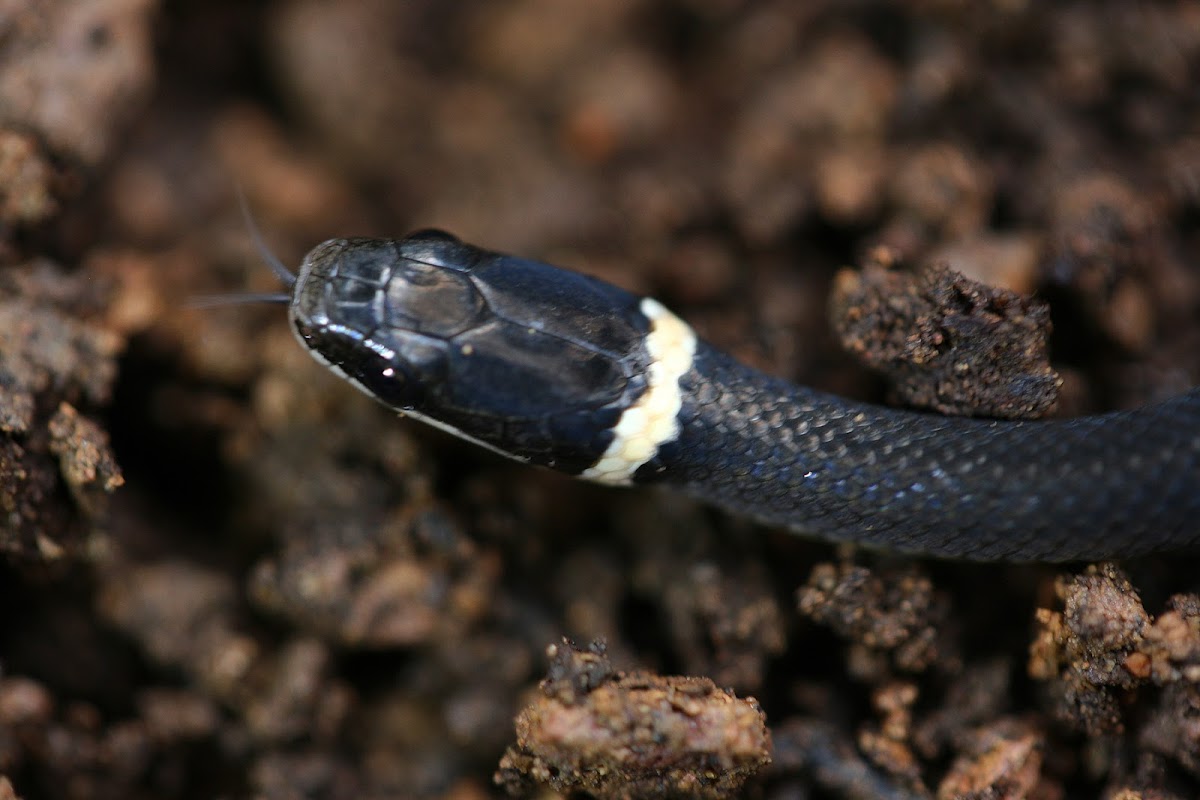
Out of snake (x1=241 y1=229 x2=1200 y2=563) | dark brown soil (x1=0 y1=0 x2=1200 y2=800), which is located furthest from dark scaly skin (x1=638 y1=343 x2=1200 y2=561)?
dark brown soil (x1=0 y1=0 x2=1200 y2=800)

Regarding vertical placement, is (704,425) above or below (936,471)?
below

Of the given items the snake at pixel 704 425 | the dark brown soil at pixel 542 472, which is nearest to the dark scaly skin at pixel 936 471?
the snake at pixel 704 425

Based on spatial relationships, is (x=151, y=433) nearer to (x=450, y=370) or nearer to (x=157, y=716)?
(x=157, y=716)

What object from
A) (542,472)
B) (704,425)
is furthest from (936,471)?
(542,472)

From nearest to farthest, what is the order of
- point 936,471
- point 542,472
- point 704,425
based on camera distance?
1. point 936,471
2. point 704,425
3. point 542,472

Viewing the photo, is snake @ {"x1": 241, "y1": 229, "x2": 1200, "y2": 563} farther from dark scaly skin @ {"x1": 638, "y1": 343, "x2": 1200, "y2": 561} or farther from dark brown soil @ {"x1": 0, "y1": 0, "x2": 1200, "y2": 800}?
dark brown soil @ {"x1": 0, "y1": 0, "x2": 1200, "y2": 800}

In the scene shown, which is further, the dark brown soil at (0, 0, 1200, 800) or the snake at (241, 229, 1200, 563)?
the dark brown soil at (0, 0, 1200, 800)

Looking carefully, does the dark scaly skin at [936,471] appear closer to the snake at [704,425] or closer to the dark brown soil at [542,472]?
the snake at [704,425]

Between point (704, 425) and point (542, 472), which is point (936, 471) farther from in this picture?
point (542, 472)
